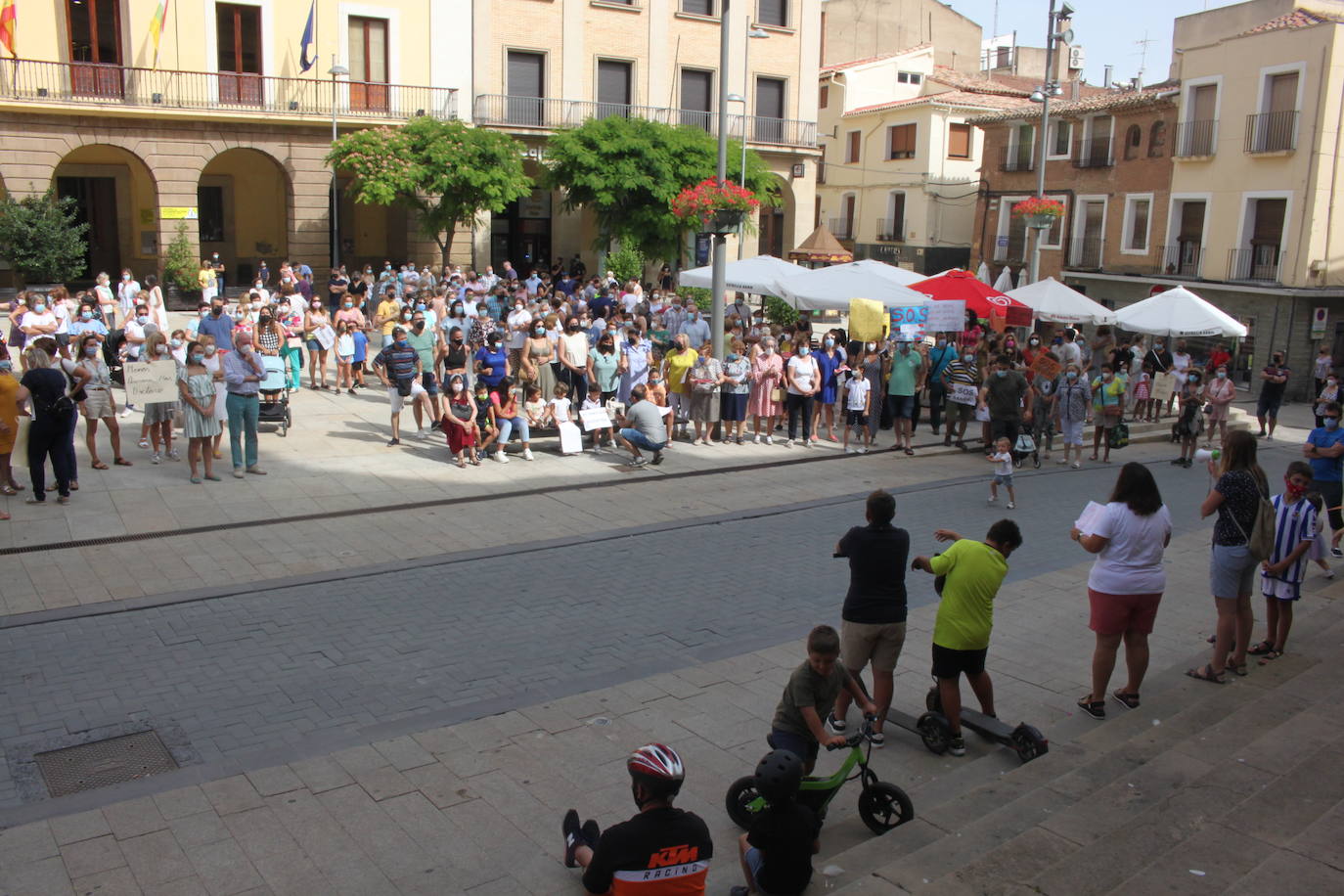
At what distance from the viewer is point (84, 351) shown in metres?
13.2

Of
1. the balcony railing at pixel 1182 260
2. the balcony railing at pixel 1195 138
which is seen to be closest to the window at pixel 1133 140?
the balcony railing at pixel 1195 138

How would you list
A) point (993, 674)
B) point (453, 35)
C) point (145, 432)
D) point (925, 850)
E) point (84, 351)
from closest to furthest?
point (925, 850)
point (993, 674)
point (84, 351)
point (145, 432)
point (453, 35)

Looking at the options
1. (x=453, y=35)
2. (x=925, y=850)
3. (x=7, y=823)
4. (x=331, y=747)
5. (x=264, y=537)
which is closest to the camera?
(x=925, y=850)

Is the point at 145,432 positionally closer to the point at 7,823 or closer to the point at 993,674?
the point at 7,823

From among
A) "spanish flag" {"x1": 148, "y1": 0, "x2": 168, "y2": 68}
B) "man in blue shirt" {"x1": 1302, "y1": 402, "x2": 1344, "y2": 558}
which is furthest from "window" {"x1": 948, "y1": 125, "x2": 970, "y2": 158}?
"man in blue shirt" {"x1": 1302, "y1": 402, "x2": 1344, "y2": 558}

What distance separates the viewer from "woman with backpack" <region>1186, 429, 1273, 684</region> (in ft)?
24.9

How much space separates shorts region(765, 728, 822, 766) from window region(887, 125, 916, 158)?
4305 centimetres

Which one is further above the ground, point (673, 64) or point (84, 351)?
point (673, 64)

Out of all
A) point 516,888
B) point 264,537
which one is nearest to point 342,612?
point 264,537

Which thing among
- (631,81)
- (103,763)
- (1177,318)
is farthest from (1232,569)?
(631,81)

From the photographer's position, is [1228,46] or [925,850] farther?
[1228,46]

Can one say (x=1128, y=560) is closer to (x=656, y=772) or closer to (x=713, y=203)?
(x=656, y=772)

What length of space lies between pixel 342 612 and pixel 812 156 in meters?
34.4

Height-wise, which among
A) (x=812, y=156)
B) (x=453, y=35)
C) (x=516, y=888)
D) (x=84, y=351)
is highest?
(x=453, y=35)
